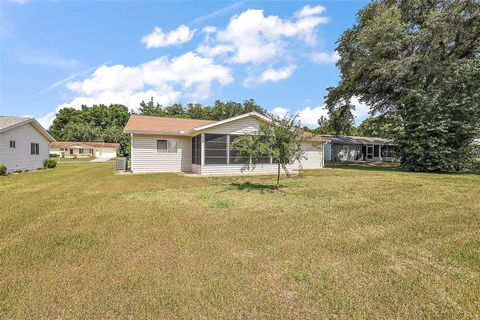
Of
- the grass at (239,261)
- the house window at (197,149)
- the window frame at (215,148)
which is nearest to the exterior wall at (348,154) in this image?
the window frame at (215,148)

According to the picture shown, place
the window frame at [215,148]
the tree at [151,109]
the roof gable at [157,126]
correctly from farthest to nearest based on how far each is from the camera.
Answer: the tree at [151,109] → the roof gable at [157,126] → the window frame at [215,148]

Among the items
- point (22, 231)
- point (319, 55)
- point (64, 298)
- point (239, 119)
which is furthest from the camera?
point (319, 55)

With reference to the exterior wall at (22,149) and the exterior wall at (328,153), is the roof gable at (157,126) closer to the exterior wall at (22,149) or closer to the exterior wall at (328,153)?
the exterior wall at (22,149)

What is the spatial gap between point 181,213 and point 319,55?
17646 mm

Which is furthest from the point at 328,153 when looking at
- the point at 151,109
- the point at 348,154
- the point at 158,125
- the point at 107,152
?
the point at 107,152

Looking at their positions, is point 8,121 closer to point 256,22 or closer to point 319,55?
point 256,22

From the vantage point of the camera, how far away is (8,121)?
17516 mm

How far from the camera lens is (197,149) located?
1605 cm

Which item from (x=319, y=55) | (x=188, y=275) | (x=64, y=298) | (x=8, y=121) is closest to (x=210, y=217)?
(x=188, y=275)

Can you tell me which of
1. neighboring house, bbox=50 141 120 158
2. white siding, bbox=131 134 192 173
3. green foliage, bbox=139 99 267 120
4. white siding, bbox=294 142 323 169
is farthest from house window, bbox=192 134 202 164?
neighboring house, bbox=50 141 120 158

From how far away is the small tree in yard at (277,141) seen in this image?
9.68 metres

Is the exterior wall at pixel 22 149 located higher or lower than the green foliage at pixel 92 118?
lower

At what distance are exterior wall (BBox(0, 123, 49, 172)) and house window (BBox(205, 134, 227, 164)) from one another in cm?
1397

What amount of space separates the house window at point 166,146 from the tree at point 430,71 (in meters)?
15.6
